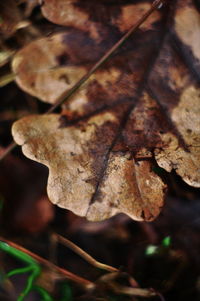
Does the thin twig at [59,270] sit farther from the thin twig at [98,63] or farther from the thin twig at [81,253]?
the thin twig at [98,63]

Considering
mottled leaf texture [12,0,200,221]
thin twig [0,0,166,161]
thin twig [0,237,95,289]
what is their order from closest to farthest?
mottled leaf texture [12,0,200,221]
thin twig [0,0,166,161]
thin twig [0,237,95,289]

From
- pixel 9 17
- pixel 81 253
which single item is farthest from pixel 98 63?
pixel 81 253

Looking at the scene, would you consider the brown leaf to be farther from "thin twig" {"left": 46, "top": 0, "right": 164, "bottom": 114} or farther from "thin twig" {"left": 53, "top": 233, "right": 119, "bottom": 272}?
"thin twig" {"left": 53, "top": 233, "right": 119, "bottom": 272}

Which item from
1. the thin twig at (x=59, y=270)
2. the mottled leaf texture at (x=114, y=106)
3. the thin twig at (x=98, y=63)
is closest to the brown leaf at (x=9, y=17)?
the mottled leaf texture at (x=114, y=106)

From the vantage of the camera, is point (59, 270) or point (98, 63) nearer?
point (98, 63)

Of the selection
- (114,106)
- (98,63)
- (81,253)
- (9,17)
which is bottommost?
(81,253)

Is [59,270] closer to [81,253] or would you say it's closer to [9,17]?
[81,253]

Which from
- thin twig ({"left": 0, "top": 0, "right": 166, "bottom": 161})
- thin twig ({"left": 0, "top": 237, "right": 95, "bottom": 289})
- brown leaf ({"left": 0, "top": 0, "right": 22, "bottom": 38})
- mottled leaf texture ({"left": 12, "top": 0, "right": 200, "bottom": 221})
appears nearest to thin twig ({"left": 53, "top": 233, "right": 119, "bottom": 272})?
thin twig ({"left": 0, "top": 237, "right": 95, "bottom": 289})

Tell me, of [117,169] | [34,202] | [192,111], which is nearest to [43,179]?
[34,202]
